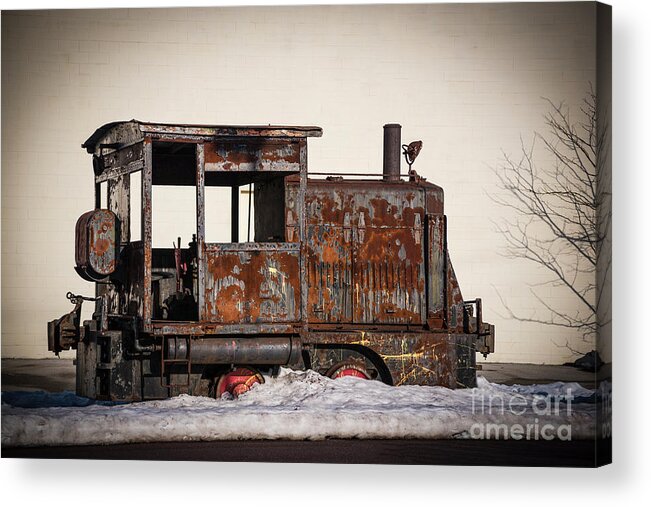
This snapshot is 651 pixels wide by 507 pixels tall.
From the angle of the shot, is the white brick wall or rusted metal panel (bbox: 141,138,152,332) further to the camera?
the white brick wall

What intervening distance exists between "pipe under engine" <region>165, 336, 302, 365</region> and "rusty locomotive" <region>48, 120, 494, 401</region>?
0.04 ft

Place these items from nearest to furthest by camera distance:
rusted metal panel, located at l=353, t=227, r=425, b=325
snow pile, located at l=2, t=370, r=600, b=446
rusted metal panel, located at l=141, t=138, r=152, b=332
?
snow pile, located at l=2, t=370, r=600, b=446 → rusted metal panel, located at l=141, t=138, r=152, b=332 → rusted metal panel, located at l=353, t=227, r=425, b=325

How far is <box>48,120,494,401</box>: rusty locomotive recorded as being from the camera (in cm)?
1234

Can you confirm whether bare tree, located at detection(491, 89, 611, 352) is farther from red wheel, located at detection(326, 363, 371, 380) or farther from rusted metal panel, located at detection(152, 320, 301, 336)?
rusted metal panel, located at detection(152, 320, 301, 336)

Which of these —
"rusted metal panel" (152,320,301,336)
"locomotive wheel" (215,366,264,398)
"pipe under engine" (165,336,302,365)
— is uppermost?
"rusted metal panel" (152,320,301,336)

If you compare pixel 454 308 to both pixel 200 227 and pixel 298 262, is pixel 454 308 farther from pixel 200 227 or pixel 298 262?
pixel 200 227

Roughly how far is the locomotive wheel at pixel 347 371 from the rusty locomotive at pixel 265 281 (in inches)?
0.5

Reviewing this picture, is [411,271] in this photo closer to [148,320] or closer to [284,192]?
[284,192]

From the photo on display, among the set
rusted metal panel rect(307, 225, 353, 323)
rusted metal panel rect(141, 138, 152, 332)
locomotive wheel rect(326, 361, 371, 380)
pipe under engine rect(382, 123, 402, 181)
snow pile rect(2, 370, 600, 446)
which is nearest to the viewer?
snow pile rect(2, 370, 600, 446)

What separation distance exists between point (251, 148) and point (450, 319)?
9.45ft

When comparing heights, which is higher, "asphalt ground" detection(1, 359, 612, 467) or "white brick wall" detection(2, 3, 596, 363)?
"white brick wall" detection(2, 3, 596, 363)

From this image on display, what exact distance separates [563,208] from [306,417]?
3949mm

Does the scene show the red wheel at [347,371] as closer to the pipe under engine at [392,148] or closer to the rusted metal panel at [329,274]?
the rusted metal panel at [329,274]

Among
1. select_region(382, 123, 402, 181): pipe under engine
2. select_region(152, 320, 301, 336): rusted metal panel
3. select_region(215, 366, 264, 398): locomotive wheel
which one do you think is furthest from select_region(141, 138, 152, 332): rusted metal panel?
select_region(382, 123, 402, 181): pipe under engine
